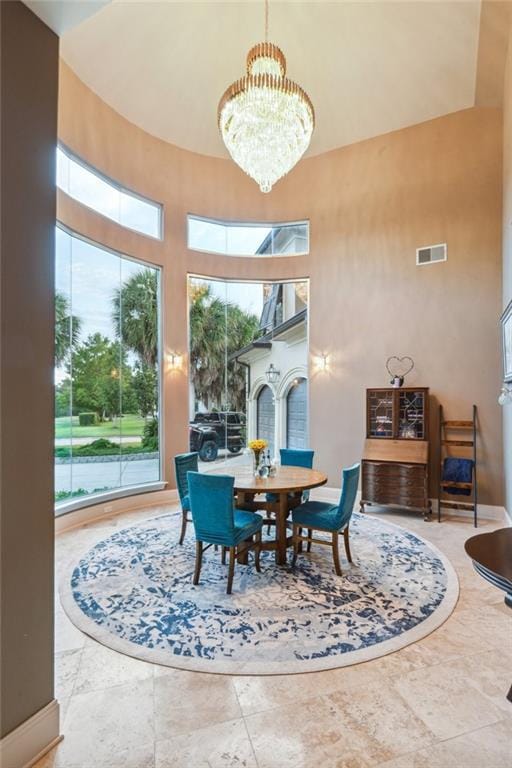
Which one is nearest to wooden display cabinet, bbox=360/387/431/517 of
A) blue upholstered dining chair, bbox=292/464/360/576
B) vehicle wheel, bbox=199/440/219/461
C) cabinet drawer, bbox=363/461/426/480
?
cabinet drawer, bbox=363/461/426/480

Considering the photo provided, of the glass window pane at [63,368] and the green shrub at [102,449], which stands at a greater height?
the glass window pane at [63,368]

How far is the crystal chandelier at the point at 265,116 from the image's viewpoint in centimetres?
400

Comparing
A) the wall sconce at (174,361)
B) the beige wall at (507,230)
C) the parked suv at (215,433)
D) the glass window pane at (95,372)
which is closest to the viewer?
the beige wall at (507,230)

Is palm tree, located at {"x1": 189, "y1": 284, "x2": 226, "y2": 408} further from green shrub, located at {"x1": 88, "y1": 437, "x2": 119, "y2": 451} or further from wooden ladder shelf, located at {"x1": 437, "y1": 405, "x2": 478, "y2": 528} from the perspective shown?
wooden ladder shelf, located at {"x1": 437, "y1": 405, "x2": 478, "y2": 528}

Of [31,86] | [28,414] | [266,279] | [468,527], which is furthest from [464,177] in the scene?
[28,414]

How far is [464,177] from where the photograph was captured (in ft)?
19.7

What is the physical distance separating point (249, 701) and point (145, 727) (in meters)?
0.54

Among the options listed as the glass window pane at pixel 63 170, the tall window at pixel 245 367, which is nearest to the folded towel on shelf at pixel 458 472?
the tall window at pixel 245 367

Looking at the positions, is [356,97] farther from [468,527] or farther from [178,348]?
[468,527]

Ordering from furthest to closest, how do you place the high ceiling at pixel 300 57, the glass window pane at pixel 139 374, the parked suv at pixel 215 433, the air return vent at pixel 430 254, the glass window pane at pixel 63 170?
the parked suv at pixel 215 433, the glass window pane at pixel 139 374, the air return vent at pixel 430 254, the glass window pane at pixel 63 170, the high ceiling at pixel 300 57

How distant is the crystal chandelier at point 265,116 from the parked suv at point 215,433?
406 cm

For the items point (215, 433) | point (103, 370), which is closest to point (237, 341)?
point (215, 433)

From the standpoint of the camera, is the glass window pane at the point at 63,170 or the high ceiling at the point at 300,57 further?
the glass window pane at the point at 63,170

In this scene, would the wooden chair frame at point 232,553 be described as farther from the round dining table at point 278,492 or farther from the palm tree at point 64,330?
the palm tree at point 64,330
